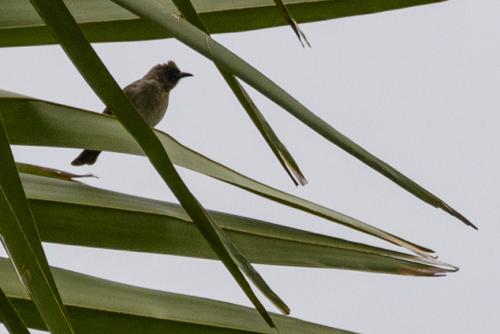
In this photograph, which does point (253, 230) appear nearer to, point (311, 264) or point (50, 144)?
point (311, 264)

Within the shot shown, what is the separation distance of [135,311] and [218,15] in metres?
0.37

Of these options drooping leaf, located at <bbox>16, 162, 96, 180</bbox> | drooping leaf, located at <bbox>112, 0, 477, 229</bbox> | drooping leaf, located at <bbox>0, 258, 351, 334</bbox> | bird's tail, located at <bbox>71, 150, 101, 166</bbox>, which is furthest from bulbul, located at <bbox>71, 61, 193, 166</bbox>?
drooping leaf, located at <bbox>112, 0, 477, 229</bbox>

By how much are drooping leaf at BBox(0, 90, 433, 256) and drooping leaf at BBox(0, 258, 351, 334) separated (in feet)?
0.44

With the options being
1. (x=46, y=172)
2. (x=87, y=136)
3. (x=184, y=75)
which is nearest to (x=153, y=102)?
(x=184, y=75)

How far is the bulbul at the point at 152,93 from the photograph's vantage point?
7648 mm

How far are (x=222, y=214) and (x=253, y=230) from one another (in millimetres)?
51

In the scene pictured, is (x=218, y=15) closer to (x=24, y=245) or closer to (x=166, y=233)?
(x=166, y=233)

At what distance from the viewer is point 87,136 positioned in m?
1.15

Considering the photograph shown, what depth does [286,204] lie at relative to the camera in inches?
48.4

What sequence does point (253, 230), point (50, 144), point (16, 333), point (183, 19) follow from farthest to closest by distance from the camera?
point (253, 230) → point (50, 144) → point (183, 19) → point (16, 333)

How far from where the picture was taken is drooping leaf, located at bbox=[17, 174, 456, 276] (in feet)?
3.77

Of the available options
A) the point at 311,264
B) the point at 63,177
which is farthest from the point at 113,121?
the point at 311,264

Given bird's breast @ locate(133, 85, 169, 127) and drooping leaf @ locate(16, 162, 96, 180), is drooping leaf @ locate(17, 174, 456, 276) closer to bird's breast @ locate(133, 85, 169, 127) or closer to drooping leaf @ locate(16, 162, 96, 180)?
drooping leaf @ locate(16, 162, 96, 180)

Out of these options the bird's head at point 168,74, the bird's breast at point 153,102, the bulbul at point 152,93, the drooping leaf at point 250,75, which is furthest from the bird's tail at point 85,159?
the drooping leaf at point 250,75
